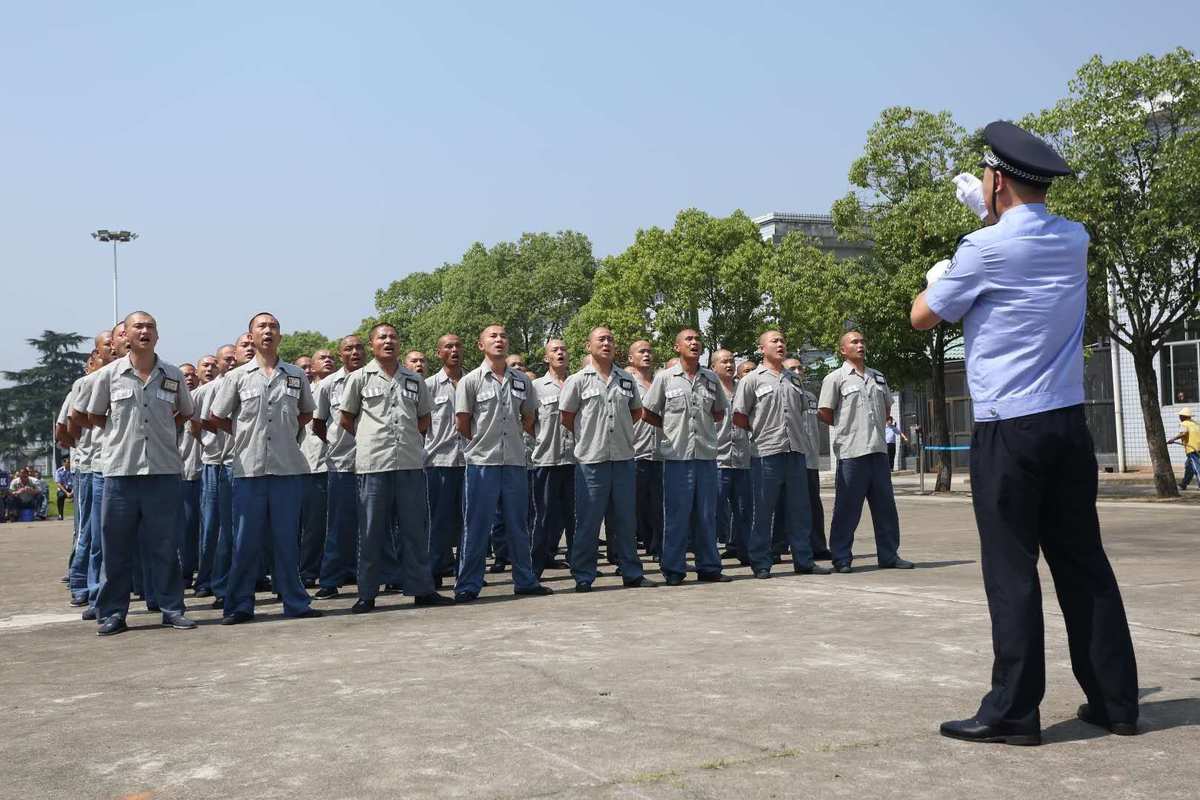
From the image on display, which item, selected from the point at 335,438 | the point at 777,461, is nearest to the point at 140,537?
the point at 335,438

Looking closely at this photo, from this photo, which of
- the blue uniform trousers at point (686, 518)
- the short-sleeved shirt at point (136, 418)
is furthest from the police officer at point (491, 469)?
the short-sleeved shirt at point (136, 418)

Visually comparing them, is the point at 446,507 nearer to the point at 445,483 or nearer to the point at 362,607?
the point at 445,483

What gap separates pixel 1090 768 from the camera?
3.96 m

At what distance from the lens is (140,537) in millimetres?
8680

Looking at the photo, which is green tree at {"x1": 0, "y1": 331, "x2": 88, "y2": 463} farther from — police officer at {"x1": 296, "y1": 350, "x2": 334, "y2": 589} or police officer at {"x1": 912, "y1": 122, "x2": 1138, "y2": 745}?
police officer at {"x1": 912, "y1": 122, "x2": 1138, "y2": 745}

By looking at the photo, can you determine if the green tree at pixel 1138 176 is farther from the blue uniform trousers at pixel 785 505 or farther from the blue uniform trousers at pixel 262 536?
the blue uniform trousers at pixel 262 536

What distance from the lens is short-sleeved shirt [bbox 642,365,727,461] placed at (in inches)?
414

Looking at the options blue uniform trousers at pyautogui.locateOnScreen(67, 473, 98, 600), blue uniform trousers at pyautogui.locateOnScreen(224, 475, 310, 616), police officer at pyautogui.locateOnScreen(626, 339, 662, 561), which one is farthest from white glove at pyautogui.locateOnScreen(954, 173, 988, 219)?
blue uniform trousers at pyautogui.locateOnScreen(67, 473, 98, 600)

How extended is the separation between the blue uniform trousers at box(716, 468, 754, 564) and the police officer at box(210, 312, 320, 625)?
16.2 ft

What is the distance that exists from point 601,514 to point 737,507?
310cm

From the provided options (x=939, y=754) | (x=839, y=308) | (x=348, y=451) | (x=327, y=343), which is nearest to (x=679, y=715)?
(x=939, y=754)

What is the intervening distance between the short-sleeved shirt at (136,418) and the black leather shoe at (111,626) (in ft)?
3.30

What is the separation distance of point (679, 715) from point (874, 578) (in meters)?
5.71

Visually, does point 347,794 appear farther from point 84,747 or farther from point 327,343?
point 327,343
